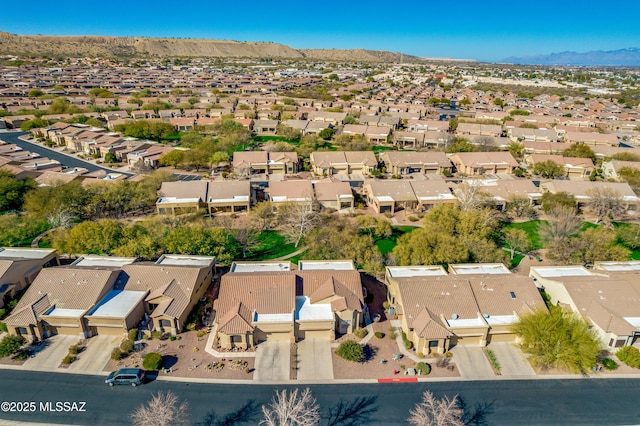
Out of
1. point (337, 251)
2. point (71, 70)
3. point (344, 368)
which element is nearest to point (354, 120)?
point (337, 251)

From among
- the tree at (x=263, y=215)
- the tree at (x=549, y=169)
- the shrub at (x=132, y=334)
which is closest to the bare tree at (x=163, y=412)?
the shrub at (x=132, y=334)

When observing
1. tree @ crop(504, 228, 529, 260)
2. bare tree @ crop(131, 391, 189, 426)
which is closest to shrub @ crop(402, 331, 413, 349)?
bare tree @ crop(131, 391, 189, 426)

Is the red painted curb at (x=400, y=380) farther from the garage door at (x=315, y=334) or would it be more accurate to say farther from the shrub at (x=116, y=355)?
the shrub at (x=116, y=355)

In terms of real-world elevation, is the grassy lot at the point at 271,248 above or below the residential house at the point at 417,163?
below

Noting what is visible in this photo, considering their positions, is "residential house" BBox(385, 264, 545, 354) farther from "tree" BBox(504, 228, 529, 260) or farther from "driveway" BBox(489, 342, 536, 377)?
"tree" BBox(504, 228, 529, 260)

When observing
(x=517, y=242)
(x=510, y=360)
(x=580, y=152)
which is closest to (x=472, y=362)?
(x=510, y=360)

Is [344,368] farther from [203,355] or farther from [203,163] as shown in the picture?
[203,163]

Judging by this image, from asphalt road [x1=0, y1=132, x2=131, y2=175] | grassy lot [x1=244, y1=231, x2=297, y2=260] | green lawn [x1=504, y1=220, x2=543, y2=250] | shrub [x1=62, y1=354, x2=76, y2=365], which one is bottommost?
shrub [x1=62, y1=354, x2=76, y2=365]
